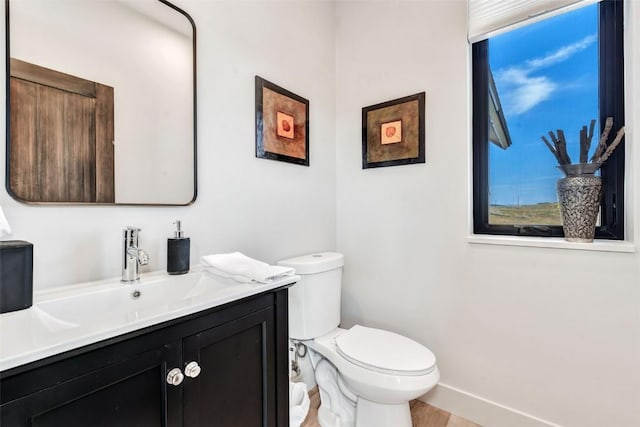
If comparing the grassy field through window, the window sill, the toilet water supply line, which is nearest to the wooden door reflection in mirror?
the toilet water supply line

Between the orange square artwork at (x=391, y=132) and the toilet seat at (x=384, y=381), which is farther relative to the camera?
the orange square artwork at (x=391, y=132)

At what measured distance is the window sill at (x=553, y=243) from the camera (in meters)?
1.15

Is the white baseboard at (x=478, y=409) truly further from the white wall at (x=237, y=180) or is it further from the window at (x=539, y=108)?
the white wall at (x=237, y=180)

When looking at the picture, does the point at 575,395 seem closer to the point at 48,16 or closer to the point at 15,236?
the point at 15,236

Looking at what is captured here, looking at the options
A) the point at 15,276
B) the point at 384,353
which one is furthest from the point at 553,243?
the point at 15,276

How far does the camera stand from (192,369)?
718 mm

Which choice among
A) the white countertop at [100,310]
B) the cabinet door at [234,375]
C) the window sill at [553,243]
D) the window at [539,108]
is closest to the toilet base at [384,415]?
the cabinet door at [234,375]

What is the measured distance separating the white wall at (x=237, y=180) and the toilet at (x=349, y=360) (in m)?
0.25

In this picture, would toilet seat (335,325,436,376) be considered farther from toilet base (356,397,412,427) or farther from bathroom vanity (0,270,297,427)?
bathroom vanity (0,270,297,427)

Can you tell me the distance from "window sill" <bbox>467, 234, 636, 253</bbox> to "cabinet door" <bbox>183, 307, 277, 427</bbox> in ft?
3.53

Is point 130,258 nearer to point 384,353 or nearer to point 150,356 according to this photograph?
point 150,356

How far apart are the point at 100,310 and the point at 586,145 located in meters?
1.85

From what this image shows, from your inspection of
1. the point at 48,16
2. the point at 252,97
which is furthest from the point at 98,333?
the point at 252,97

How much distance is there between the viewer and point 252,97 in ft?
4.63
